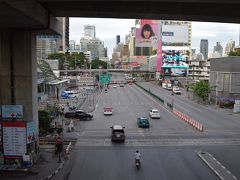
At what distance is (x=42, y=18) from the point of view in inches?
827

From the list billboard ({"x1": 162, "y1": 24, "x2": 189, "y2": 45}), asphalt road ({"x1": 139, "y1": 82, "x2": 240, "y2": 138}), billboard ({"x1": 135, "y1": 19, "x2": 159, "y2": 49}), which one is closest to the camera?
asphalt road ({"x1": 139, "y1": 82, "x2": 240, "y2": 138})

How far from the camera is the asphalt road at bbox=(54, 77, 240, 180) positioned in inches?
906

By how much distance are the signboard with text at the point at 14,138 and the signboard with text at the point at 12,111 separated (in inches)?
26.1

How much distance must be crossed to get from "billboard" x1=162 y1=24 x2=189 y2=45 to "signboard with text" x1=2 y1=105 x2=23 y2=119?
376ft

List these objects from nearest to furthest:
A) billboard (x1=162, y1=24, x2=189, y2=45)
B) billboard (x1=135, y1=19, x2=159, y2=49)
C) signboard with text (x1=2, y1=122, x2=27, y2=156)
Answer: signboard with text (x1=2, y1=122, x2=27, y2=156) → billboard (x1=162, y1=24, x2=189, y2=45) → billboard (x1=135, y1=19, x2=159, y2=49)

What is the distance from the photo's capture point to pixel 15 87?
968 inches

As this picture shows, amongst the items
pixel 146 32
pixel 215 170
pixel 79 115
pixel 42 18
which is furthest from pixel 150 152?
pixel 146 32

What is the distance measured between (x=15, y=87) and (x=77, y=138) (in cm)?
1109

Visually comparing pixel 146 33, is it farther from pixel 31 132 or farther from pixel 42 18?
pixel 42 18

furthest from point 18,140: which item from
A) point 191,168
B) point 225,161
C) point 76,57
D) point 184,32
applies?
point 76,57

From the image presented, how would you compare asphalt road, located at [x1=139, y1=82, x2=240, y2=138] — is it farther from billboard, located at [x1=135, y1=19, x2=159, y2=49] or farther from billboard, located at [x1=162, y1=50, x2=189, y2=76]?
billboard, located at [x1=135, y1=19, x2=159, y2=49]

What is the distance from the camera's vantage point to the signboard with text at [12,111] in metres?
24.0

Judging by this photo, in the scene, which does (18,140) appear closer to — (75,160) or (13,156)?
(13,156)

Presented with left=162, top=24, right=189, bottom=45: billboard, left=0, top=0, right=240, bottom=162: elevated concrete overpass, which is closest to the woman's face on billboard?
left=162, top=24, right=189, bottom=45: billboard
